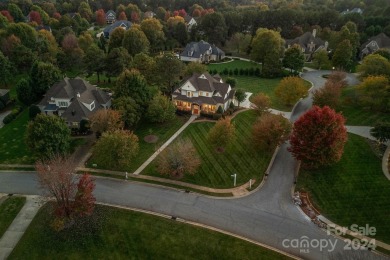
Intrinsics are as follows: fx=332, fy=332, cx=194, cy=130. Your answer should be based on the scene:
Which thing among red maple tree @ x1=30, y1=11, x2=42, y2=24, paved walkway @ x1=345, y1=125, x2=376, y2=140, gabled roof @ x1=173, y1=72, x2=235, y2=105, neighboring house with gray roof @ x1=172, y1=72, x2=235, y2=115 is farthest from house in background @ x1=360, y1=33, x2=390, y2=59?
red maple tree @ x1=30, y1=11, x2=42, y2=24

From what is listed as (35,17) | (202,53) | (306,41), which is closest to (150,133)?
(202,53)

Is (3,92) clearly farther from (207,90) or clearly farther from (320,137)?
(320,137)

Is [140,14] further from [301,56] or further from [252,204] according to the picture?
[252,204]

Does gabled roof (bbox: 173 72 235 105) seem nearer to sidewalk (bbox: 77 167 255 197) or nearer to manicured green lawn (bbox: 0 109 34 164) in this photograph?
sidewalk (bbox: 77 167 255 197)

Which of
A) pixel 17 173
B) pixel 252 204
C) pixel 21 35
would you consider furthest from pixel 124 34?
pixel 252 204

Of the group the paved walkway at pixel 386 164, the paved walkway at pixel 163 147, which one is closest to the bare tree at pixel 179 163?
the paved walkway at pixel 163 147

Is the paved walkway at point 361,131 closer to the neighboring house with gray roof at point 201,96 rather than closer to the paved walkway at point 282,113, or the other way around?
the paved walkway at point 282,113
